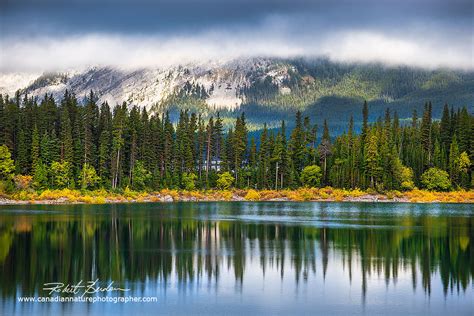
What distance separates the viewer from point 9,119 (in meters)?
124

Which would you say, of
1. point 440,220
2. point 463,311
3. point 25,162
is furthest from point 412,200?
point 463,311

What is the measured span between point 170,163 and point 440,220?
7999 cm

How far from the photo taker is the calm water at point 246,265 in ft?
104

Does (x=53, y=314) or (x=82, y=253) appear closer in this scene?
(x=53, y=314)

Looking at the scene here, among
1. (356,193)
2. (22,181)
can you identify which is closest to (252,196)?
(356,193)

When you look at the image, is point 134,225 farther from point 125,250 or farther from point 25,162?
point 25,162

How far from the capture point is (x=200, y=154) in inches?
5960

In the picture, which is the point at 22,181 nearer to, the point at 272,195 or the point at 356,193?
the point at 272,195

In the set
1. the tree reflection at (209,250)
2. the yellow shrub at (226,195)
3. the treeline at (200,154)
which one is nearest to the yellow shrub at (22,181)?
the treeline at (200,154)

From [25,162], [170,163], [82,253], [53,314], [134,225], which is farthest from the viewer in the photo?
[170,163]
